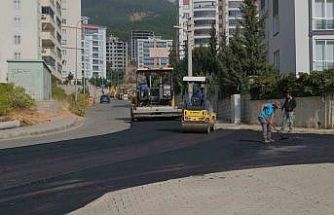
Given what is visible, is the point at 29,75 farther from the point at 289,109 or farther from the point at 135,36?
the point at 135,36

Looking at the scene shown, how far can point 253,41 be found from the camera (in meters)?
43.9

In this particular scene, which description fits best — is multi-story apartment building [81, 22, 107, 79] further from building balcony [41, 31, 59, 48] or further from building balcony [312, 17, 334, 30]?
building balcony [312, 17, 334, 30]

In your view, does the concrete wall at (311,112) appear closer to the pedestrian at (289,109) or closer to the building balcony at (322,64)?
the pedestrian at (289,109)

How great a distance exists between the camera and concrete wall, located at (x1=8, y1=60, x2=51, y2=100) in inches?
1736

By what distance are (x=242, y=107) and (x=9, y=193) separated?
2822 centimetres

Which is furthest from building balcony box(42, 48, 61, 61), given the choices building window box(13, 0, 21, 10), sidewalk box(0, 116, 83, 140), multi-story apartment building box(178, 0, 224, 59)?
sidewalk box(0, 116, 83, 140)

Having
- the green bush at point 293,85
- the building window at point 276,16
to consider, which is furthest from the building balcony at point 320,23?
the green bush at point 293,85

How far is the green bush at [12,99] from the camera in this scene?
3709 centimetres

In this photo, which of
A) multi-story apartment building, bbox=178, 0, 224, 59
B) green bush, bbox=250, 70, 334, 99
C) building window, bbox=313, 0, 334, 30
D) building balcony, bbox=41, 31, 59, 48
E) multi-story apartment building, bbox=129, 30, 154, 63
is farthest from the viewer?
multi-story apartment building, bbox=129, 30, 154, 63

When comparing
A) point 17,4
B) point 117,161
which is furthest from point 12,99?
point 17,4

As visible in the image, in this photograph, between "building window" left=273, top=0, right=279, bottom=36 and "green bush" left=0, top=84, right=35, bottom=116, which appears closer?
"green bush" left=0, top=84, right=35, bottom=116

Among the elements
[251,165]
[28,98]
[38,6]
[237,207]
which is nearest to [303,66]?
[28,98]

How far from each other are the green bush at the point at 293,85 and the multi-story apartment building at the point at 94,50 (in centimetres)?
13759

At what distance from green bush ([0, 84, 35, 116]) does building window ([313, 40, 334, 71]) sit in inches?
751
